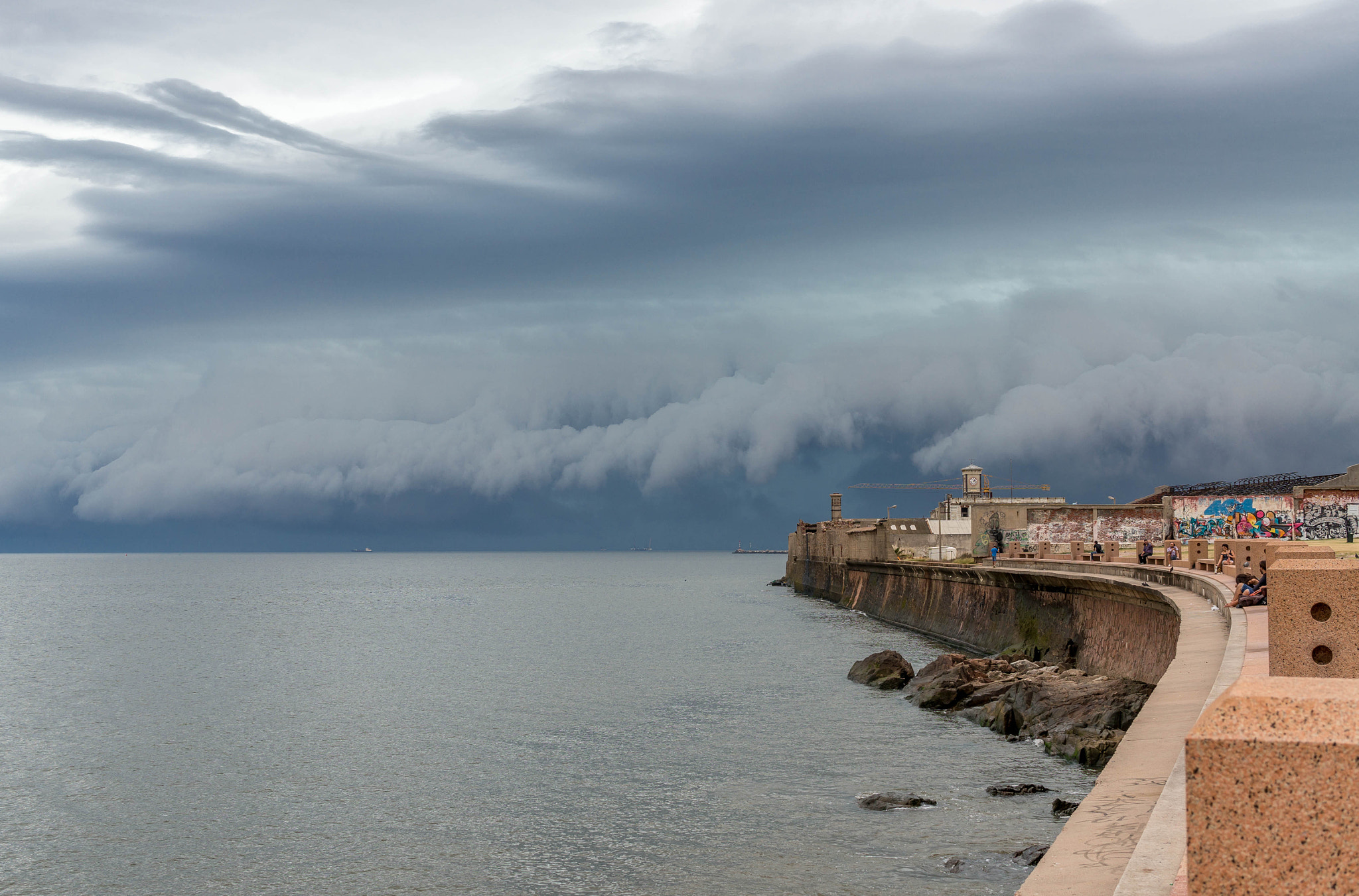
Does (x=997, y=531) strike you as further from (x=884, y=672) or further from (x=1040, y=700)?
(x=1040, y=700)

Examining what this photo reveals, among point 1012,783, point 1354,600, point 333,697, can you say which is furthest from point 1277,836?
point 333,697

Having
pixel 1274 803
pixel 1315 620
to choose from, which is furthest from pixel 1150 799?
pixel 1274 803

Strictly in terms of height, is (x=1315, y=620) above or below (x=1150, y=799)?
above

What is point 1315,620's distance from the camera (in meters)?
8.40

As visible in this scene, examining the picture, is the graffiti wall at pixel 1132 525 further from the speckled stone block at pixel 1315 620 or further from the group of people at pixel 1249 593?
the speckled stone block at pixel 1315 620

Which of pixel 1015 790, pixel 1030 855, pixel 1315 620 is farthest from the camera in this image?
pixel 1015 790

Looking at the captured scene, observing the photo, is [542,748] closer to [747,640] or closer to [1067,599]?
[1067,599]

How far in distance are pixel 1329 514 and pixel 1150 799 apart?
46.7m

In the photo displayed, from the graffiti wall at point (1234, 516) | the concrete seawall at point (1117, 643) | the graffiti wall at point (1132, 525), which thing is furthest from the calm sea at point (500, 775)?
the graffiti wall at point (1234, 516)

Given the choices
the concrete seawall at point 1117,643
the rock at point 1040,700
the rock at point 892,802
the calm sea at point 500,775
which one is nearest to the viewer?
the concrete seawall at point 1117,643

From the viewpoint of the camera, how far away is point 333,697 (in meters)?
38.9

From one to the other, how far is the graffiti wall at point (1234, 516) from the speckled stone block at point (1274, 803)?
169ft

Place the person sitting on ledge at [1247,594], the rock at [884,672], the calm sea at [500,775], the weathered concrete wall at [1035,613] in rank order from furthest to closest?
the rock at [884,672], the weathered concrete wall at [1035,613], the person sitting on ledge at [1247,594], the calm sea at [500,775]

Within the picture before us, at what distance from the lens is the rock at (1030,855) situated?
1595cm
